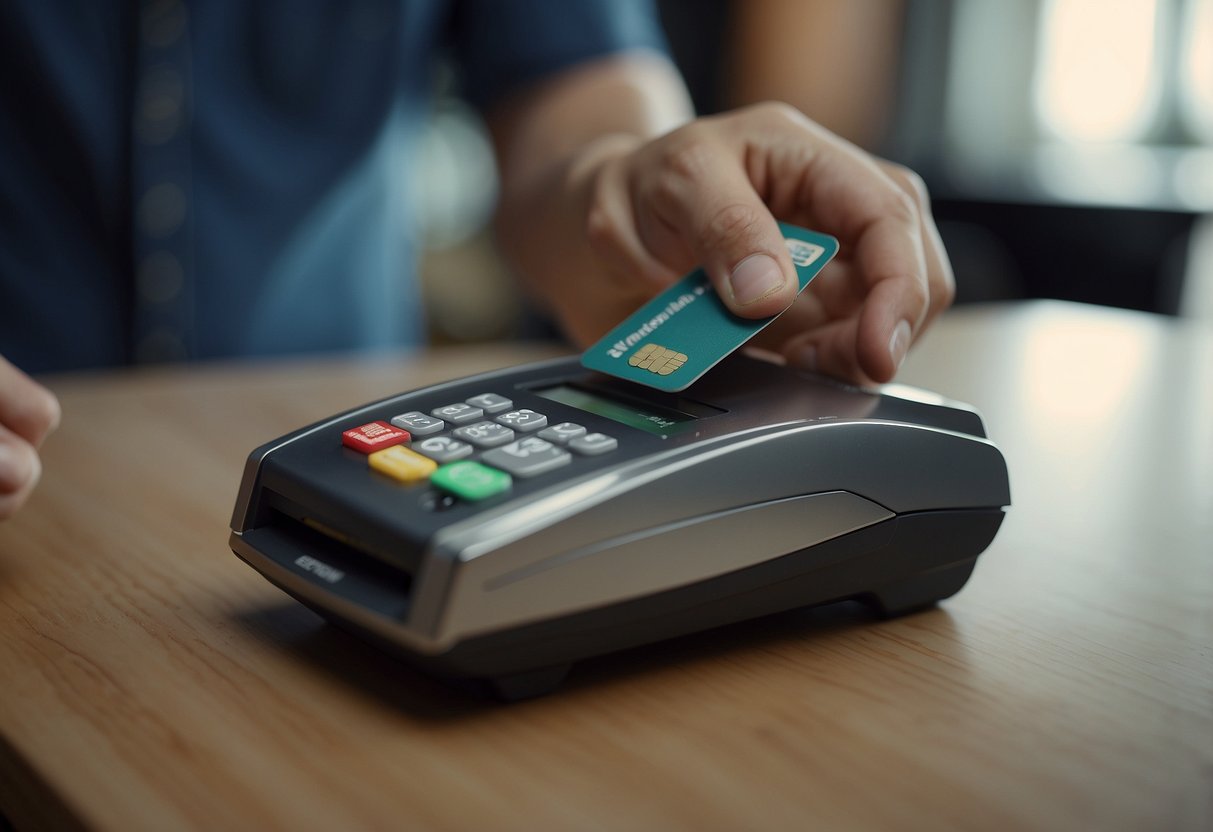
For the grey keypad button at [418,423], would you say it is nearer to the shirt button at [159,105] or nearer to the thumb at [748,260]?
the thumb at [748,260]

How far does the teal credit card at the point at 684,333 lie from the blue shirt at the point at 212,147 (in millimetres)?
582

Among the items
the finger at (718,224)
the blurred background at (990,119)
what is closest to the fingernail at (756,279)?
the finger at (718,224)

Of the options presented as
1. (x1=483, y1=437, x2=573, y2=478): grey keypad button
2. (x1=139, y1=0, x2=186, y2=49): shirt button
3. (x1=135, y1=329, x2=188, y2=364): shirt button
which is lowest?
(x1=135, y1=329, x2=188, y2=364): shirt button

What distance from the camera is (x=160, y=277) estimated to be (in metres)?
1.00

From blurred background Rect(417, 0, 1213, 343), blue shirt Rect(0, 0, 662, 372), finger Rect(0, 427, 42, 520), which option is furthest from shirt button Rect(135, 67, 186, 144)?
blurred background Rect(417, 0, 1213, 343)

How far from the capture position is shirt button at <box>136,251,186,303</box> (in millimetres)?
992

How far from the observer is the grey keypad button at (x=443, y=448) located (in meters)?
0.40

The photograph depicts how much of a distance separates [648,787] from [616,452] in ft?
0.37

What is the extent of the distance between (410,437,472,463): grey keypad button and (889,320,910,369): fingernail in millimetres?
212

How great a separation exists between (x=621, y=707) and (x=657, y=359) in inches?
6.0

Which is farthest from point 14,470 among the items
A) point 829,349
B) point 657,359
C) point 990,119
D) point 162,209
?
point 990,119

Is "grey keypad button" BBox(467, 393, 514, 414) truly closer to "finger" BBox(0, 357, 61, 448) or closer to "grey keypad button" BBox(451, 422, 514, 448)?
"grey keypad button" BBox(451, 422, 514, 448)

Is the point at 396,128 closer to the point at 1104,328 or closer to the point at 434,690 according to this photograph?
the point at 1104,328

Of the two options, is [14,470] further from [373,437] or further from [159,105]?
[159,105]
